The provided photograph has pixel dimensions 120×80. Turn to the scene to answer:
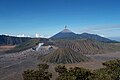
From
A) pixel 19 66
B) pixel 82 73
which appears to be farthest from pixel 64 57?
pixel 82 73

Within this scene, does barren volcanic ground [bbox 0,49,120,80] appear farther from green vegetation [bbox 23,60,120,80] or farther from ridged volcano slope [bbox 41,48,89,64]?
green vegetation [bbox 23,60,120,80]

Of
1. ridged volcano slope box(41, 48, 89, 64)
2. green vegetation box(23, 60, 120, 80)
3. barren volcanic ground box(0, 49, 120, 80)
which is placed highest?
green vegetation box(23, 60, 120, 80)

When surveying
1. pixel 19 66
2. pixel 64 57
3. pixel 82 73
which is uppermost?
pixel 82 73

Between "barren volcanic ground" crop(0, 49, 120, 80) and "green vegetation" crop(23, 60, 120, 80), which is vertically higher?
"green vegetation" crop(23, 60, 120, 80)

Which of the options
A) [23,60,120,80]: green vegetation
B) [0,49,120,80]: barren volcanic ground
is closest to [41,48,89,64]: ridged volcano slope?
[0,49,120,80]: barren volcanic ground

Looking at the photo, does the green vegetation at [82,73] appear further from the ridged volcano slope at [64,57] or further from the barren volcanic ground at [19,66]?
the ridged volcano slope at [64,57]

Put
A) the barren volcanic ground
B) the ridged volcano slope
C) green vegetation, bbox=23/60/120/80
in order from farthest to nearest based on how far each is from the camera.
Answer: the ridged volcano slope, the barren volcanic ground, green vegetation, bbox=23/60/120/80

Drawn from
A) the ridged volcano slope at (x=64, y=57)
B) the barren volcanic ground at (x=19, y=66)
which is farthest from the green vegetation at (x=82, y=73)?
the ridged volcano slope at (x=64, y=57)

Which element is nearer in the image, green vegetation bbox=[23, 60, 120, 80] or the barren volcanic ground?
green vegetation bbox=[23, 60, 120, 80]

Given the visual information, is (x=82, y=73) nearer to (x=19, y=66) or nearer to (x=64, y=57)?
(x=19, y=66)

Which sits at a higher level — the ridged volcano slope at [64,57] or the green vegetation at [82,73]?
the green vegetation at [82,73]

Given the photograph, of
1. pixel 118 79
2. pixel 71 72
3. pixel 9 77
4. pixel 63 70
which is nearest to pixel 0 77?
pixel 9 77
